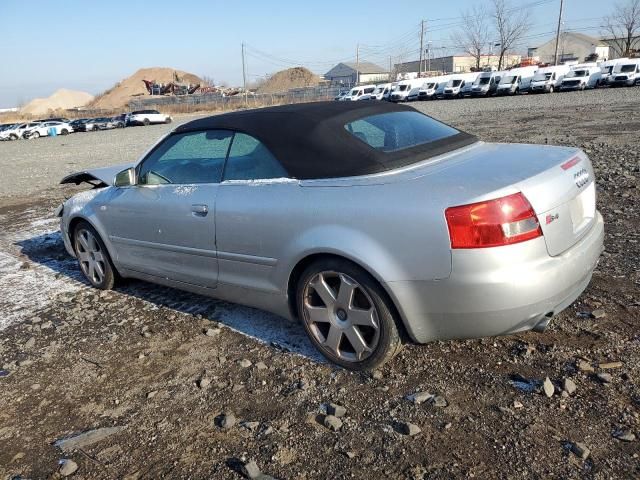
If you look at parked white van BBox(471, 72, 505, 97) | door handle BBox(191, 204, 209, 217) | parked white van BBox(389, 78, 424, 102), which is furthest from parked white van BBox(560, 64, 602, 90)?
door handle BBox(191, 204, 209, 217)

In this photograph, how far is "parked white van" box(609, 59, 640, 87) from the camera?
3656cm

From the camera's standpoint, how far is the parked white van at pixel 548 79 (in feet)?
128

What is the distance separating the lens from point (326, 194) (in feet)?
10.1

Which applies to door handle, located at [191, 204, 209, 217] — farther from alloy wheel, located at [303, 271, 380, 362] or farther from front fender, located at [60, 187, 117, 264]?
front fender, located at [60, 187, 117, 264]

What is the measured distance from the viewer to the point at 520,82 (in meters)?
40.8

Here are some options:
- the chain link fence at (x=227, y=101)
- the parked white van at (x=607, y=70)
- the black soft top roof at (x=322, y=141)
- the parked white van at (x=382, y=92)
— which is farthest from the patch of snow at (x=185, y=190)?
the chain link fence at (x=227, y=101)

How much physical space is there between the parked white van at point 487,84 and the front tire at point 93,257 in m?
42.2

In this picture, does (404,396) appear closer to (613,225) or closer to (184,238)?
(184,238)

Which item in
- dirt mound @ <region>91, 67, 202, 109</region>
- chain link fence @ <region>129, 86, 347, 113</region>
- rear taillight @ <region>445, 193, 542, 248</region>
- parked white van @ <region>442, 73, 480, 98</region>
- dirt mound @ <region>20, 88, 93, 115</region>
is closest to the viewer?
rear taillight @ <region>445, 193, 542, 248</region>

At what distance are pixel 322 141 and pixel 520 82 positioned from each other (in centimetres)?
4209

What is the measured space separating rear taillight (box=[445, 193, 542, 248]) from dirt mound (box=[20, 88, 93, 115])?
127 meters

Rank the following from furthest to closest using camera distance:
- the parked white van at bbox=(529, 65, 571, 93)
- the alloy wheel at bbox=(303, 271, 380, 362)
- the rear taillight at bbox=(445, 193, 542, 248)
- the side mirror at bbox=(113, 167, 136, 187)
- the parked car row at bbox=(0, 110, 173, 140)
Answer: the parked car row at bbox=(0, 110, 173, 140) < the parked white van at bbox=(529, 65, 571, 93) < the side mirror at bbox=(113, 167, 136, 187) < the alloy wheel at bbox=(303, 271, 380, 362) < the rear taillight at bbox=(445, 193, 542, 248)

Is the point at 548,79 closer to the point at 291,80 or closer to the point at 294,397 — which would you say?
the point at 294,397

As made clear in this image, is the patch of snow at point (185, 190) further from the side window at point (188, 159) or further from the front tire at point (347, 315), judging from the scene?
the front tire at point (347, 315)
